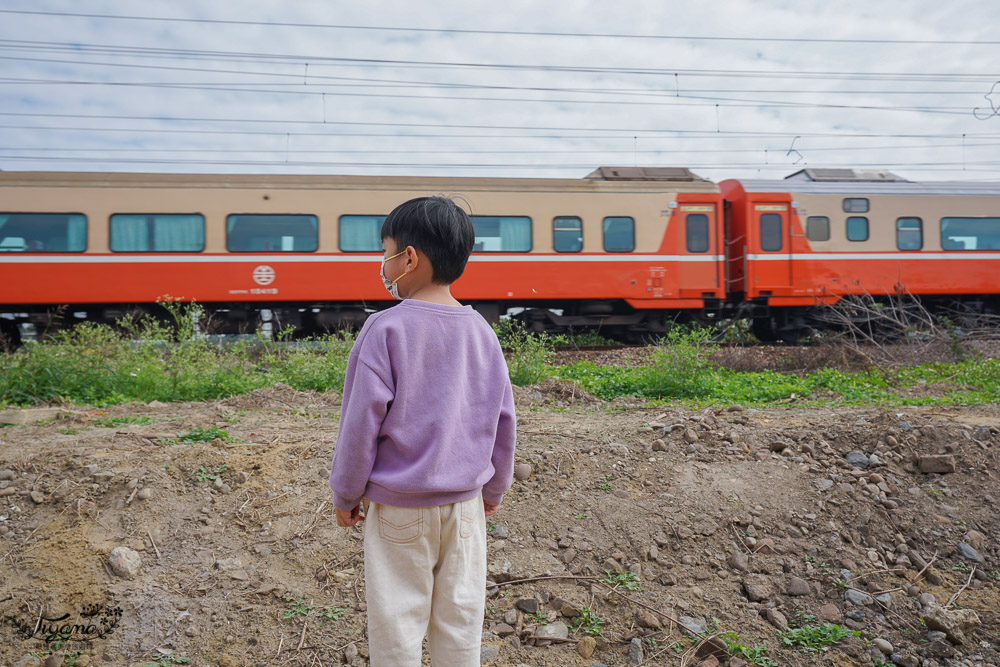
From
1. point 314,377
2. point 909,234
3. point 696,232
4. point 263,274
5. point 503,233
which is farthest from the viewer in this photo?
point 909,234

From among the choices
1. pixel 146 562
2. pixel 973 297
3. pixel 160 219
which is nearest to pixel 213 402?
pixel 146 562

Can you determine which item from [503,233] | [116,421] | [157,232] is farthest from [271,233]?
[116,421]

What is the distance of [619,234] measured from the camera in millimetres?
11898

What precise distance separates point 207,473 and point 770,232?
36.5 ft

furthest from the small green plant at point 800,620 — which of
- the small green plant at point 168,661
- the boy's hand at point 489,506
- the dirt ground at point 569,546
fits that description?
the small green plant at point 168,661

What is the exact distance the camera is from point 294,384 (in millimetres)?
6816

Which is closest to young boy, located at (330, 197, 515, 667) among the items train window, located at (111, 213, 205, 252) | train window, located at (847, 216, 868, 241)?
train window, located at (111, 213, 205, 252)

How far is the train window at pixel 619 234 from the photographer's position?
11.8m

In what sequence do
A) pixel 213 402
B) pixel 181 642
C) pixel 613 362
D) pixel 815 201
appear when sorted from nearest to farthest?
1. pixel 181 642
2. pixel 213 402
3. pixel 613 362
4. pixel 815 201

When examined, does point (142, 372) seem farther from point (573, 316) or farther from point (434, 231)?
point (573, 316)

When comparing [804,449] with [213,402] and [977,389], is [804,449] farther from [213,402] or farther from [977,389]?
[213,402]

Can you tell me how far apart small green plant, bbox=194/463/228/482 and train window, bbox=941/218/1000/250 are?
44.7 ft

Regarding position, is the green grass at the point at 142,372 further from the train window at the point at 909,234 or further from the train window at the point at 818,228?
the train window at the point at 909,234

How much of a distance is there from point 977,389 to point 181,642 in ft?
24.2
